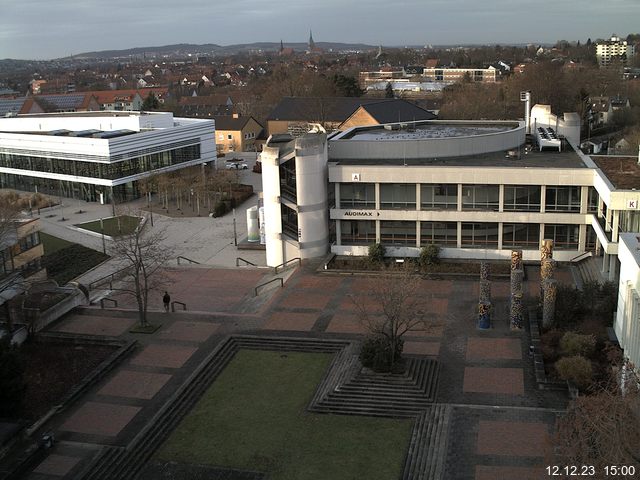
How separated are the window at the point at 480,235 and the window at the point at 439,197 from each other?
148 centimetres

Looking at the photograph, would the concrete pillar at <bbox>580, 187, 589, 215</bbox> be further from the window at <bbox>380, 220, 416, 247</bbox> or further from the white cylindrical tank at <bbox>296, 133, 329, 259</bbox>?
the white cylindrical tank at <bbox>296, 133, 329, 259</bbox>

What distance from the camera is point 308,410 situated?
84.4ft

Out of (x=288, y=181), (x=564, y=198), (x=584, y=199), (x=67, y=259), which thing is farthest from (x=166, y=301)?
(x=584, y=199)

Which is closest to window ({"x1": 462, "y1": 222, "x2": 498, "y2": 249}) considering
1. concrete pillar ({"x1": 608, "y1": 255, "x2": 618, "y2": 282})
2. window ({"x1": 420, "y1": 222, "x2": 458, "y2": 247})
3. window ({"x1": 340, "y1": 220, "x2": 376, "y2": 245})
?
window ({"x1": 420, "y1": 222, "x2": 458, "y2": 247})

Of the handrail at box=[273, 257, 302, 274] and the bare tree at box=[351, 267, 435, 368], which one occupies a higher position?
the bare tree at box=[351, 267, 435, 368]

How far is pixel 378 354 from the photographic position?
27.5 meters

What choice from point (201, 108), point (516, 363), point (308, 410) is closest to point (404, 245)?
point (516, 363)

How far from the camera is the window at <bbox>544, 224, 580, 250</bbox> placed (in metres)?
40.4

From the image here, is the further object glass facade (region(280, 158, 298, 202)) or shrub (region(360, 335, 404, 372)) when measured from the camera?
glass facade (region(280, 158, 298, 202))

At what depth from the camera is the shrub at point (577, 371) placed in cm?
2514

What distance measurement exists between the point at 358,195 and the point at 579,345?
61.2 feet

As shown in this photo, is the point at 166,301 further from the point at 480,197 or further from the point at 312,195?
the point at 480,197

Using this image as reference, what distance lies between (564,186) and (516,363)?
49.4ft

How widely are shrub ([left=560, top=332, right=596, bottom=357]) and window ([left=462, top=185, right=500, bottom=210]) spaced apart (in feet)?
47.7
